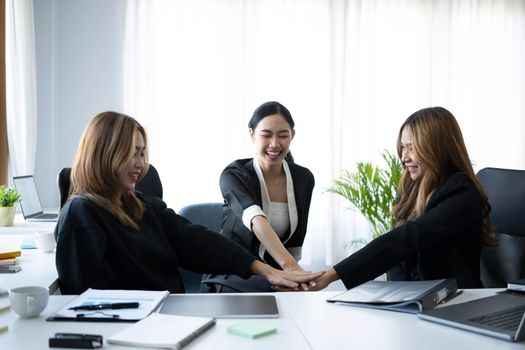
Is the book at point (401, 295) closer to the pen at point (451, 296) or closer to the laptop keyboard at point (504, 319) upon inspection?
the pen at point (451, 296)

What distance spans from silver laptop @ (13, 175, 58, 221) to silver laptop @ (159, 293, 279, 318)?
6.53 ft

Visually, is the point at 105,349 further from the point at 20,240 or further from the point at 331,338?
the point at 20,240

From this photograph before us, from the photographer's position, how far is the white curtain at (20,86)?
3752mm

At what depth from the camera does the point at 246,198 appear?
2598 millimetres

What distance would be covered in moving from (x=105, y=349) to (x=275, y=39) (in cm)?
374

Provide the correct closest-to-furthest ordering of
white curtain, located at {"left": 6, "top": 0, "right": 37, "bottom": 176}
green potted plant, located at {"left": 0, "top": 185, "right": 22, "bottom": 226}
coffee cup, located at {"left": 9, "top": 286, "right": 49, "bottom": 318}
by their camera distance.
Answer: coffee cup, located at {"left": 9, "top": 286, "right": 49, "bottom": 318} → green potted plant, located at {"left": 0, "top": 185, "right": 22, "bottom": 226} → white curtain, located at {"left": 6, "top": 0, "right": 37, "bottom": 176}

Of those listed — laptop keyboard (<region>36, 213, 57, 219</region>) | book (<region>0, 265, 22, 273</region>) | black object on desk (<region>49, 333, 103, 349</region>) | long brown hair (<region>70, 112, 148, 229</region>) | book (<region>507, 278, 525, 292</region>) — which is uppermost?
long brown hair (<region>70, 112, 148, 229</region>)

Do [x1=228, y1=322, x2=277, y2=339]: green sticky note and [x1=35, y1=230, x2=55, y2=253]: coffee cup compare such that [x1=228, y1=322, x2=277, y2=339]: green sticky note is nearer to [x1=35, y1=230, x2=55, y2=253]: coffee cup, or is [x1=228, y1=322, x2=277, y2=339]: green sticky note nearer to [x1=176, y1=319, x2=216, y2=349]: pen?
[x1=176, y1=319, x2=216, y2=349]: pen

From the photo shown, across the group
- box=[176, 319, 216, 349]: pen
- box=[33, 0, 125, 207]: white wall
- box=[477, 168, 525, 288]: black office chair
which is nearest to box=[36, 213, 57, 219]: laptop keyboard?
box=[33, 0, 125, 207]: white wall

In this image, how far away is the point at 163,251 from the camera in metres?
2.08

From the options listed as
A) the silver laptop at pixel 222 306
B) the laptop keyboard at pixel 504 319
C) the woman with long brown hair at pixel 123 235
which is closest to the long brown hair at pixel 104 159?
the woman with long brown hair at pixel 123 235

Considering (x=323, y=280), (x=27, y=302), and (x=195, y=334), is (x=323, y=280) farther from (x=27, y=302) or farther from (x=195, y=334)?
(x=27, y=302)

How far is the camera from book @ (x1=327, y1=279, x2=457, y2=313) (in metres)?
1.60

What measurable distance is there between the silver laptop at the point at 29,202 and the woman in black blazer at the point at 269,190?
132 centimetres
